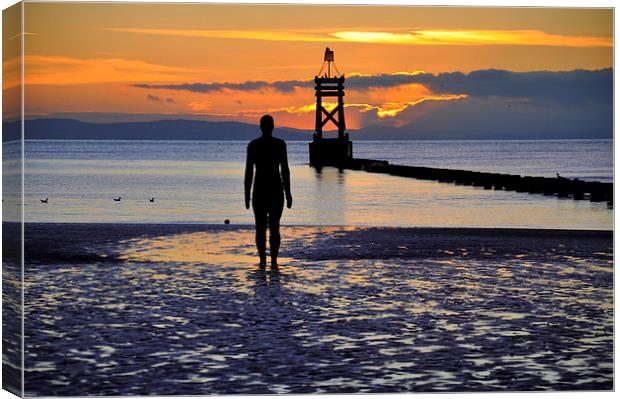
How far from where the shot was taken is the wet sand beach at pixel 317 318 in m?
8.66

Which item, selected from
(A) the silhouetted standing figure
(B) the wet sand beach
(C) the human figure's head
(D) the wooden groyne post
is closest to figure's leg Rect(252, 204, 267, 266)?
(A) the silhouetted standing figure

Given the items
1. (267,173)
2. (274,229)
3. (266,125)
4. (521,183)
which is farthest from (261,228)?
(521,183)

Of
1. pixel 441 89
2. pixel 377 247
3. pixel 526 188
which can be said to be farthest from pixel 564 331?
pixel 526 188

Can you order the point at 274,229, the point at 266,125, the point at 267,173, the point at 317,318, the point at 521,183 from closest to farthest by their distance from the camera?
the point at 317,318
the point at 266,125
the point at 267,173
the point at 274,229
the point at 521,183

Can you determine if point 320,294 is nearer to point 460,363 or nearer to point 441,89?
point 460,363

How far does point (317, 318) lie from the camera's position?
35.9 ft

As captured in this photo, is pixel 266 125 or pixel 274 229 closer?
pixel 266 125

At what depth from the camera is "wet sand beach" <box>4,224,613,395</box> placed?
8.66 m

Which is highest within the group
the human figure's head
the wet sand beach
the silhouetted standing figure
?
the human figure's head

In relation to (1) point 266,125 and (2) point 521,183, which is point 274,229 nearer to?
(1) point 266,125

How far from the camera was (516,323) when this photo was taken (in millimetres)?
10750

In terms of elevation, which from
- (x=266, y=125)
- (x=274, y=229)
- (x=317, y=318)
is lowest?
(x=317, y=318)

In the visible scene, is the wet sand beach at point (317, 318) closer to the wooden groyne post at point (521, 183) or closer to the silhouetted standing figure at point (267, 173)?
the silhouetted standing figure at point (267, 173)

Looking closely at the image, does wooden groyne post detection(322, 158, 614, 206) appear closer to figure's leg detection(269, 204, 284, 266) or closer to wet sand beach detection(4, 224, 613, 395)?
wet sand beach detection(4, 224, 613, 395)
